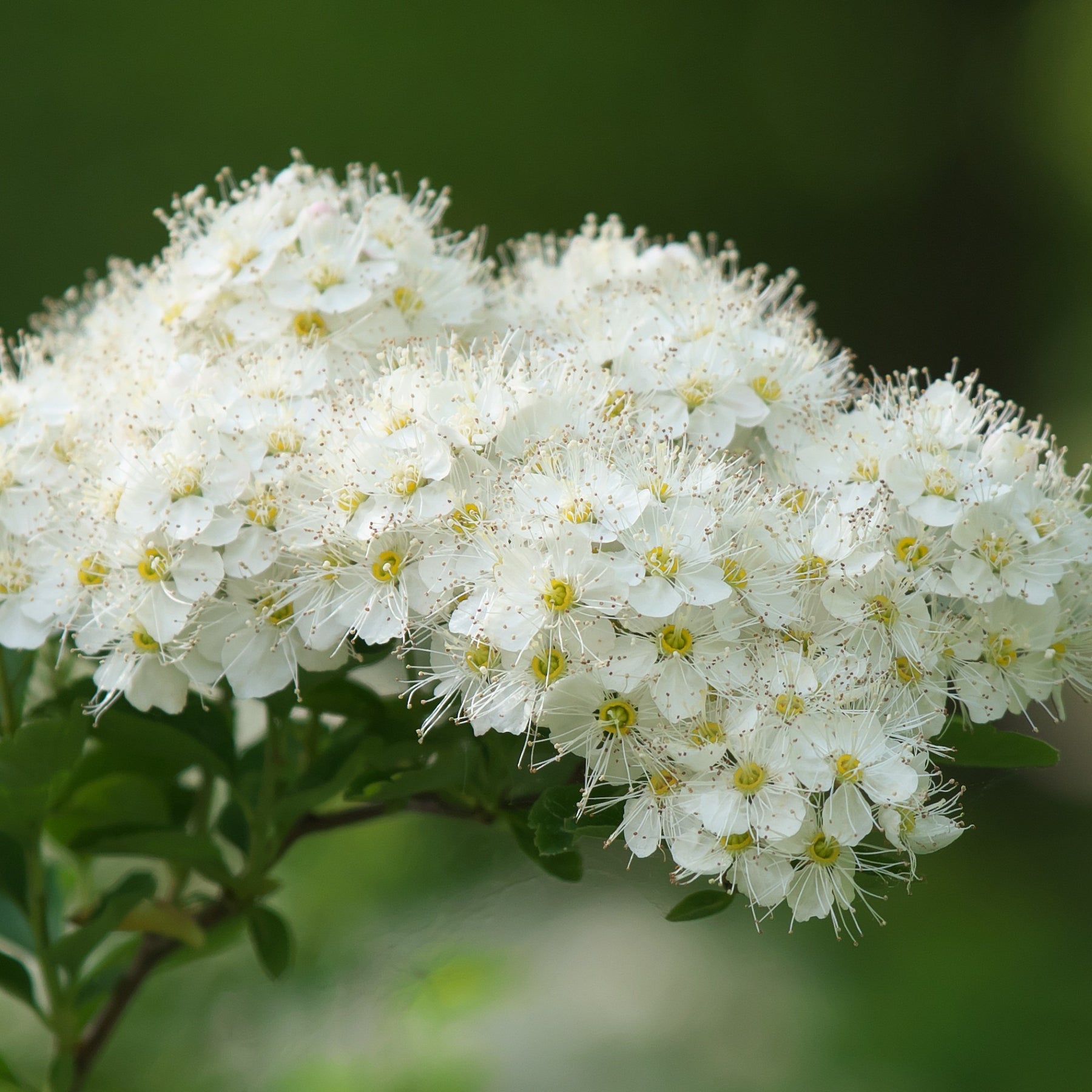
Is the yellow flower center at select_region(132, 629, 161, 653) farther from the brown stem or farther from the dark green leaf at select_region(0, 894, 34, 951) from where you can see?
the dark green leaf at select_region(0, 894, 34, 951)

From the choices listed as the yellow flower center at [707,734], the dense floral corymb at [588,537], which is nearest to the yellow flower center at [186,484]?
the dense floral corymb at [588,537]

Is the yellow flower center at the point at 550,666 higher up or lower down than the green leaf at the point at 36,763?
higher up

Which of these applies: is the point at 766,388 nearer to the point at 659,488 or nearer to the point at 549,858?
the point at 659,488

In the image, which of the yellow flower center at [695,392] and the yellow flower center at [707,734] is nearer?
the yellow flower center at [707,734]

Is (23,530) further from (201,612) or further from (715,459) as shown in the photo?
(715,459)

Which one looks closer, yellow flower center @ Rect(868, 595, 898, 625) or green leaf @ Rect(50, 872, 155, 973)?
yellow flower center @ Rect(868, 595, 898, 625)

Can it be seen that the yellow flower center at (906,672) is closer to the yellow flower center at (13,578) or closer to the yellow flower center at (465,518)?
the yellow flower center at (465,518)

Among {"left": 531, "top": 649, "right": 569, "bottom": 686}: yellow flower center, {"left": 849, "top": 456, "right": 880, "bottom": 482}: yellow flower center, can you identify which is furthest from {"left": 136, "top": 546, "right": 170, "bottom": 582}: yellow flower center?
{"left": 849, "top": 456, "right": 880, "bottom": 482}: yellow flower center
